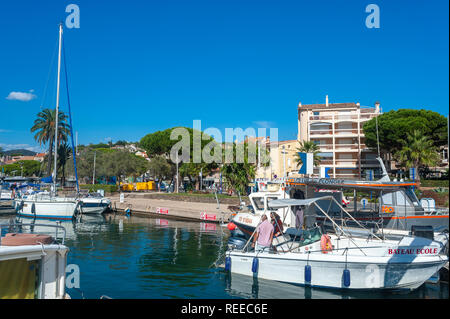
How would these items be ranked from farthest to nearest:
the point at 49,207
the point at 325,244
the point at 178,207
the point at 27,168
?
the point at 27,168 < the point at 178,207 < the point at 49,207 < the point at 325,244

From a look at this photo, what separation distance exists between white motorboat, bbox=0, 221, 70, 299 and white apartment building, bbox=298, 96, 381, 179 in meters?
49.4

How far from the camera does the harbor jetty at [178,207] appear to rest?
107ft

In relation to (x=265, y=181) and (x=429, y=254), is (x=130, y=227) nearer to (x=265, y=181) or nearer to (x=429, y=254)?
(x=265, y=181)

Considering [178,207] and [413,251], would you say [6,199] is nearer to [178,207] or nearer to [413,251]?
[178,207]

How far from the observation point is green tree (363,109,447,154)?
45.9 metres


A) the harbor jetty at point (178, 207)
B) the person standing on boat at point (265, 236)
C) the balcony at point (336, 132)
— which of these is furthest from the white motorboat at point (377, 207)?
the balcony at point (336, 132)

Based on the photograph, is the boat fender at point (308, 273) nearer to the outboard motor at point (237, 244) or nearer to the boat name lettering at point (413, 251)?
the boat name lettering at point (413, 251)

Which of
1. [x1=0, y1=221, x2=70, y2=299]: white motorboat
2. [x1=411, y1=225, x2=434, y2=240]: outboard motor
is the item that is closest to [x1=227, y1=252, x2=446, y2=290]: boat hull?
[x1=411, y1=225, x2=434, y2=240]: outboard motor

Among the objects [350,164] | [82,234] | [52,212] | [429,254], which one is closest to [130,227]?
[82,234]

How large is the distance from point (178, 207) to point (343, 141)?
31726mm

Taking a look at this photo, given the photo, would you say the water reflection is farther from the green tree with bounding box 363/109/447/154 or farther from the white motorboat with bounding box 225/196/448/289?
the green tree with bounding box 363/109/447/154

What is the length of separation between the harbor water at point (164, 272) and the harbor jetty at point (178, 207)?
705cm

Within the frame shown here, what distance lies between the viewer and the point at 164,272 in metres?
14.8

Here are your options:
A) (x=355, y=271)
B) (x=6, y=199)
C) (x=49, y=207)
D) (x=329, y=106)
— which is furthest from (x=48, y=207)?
(x=329, y=106)
